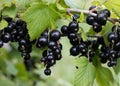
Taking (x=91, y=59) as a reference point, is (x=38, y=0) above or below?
above

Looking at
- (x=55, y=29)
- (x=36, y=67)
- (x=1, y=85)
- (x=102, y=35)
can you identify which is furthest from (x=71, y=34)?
(x=36, y=67)

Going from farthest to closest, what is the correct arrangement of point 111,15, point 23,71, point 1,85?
point 23,71, point 1,85, point 111,15

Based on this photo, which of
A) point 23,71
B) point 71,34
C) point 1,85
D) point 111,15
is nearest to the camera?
point 71,34

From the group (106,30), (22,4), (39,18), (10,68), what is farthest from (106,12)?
(10,68)

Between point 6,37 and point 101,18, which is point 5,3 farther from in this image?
point 101,18

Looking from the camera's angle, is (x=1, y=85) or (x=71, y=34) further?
(x=1, y=85)

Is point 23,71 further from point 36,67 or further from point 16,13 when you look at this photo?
point 16,13

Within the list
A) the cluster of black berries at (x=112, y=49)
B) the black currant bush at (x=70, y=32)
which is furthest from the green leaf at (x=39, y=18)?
the cluster of black berries at (x=112, y=49)

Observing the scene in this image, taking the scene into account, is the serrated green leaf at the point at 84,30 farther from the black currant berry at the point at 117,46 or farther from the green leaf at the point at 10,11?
the green leaf at the point at 10,11

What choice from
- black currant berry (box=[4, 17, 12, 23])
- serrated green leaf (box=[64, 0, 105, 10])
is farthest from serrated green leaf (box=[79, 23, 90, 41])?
black currant berry (box=[4, 17, 12, 23])
